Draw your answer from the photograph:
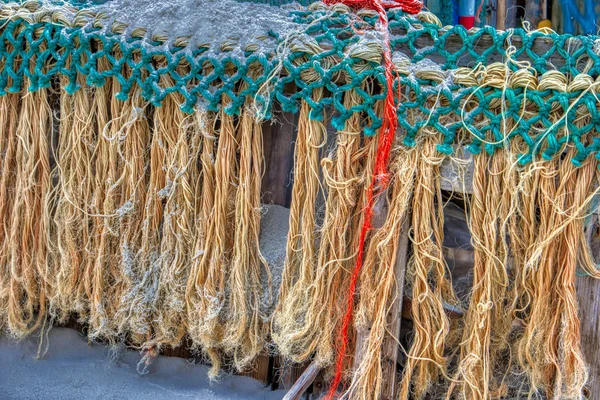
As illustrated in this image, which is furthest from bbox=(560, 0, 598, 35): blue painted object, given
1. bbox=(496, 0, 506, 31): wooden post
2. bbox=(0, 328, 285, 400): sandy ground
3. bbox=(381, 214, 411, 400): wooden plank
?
bbox=(0, 328, 285, 400): sandy ground

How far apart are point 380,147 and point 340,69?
304 millimetres

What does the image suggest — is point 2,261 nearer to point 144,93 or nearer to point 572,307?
point 144,93

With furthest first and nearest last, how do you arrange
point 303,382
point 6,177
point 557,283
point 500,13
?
point 500,13, point 6,177, point 303,382, point 557,283

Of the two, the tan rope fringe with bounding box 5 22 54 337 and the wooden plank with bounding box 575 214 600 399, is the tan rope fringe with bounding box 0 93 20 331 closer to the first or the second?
the tan rope fringe with bounding box 5 22 54 337

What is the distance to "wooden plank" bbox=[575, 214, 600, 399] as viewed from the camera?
2.14m

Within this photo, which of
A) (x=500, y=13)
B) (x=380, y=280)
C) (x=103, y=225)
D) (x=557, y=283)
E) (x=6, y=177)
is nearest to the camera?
(x=557, y=283)

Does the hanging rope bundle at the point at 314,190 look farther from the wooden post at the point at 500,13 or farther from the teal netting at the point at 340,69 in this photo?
the wooden post at the point at 500,13

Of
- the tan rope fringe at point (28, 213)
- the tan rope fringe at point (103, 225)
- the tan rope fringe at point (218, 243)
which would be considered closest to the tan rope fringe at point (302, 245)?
the tan rope fringe at point (218, 243)

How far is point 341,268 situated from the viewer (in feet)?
7.62

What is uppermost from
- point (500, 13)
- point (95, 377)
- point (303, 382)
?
point (500, 13)

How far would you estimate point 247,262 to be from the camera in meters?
2.45

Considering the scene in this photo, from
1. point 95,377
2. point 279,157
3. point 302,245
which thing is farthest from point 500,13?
point 95,377

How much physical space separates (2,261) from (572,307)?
232 centimetres

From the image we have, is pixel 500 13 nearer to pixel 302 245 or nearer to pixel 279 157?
pixel 279 157
